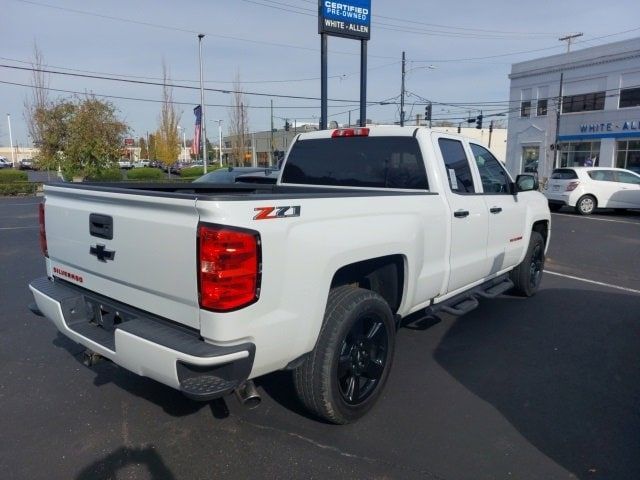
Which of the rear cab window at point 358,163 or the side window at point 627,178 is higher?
the rear cab window at point 358,163

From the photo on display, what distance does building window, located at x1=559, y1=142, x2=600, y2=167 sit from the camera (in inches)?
1332

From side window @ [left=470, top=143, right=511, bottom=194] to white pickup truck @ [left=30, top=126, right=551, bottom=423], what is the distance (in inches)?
10.4

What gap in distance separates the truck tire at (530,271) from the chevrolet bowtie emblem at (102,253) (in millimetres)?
4779

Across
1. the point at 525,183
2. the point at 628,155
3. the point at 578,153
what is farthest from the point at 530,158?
the point at 525,183

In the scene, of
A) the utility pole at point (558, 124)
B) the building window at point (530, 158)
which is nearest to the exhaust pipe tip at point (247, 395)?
the utility pole at point (558, 124)

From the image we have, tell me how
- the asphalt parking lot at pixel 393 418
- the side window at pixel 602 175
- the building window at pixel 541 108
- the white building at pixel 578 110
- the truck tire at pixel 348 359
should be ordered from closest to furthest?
the asphalt parking lot at pixel 393 418 < the truck tire at pixel 348 359 < the side window at pixel 602 175 < the white building at pixel 578 110 < the building window at pixel 541 108

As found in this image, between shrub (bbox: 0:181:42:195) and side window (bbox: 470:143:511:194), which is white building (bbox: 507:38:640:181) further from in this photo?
shrub (bbox: 0:181:42:195)

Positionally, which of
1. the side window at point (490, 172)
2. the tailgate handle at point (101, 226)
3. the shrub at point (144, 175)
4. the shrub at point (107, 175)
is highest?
the side window at point (490, 172)

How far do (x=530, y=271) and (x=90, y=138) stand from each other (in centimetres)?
2526

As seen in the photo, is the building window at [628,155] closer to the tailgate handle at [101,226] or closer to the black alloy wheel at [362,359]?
the black alloy wheel at [362,359]

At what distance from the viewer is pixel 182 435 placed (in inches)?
128

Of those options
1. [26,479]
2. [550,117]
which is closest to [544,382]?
[26,479]

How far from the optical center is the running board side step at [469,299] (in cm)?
429

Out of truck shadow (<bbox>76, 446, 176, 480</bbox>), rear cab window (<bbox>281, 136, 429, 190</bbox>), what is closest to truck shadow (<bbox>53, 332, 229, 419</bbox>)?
truck shadow (<bbox>76, 446, 176, 480</bbox>)
